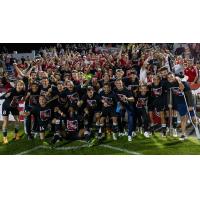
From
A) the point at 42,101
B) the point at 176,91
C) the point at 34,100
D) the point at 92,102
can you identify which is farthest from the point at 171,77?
the point at 34,100

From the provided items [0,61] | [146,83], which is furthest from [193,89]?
[0,61]

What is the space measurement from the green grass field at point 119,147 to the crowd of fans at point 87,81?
0.53 feet

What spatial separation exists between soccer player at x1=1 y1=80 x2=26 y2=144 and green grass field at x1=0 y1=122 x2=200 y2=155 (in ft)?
0.95

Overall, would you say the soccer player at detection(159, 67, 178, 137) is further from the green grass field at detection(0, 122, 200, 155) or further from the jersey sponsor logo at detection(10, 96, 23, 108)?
the jersey sponsor logo at detection(10, 96, 23, 108)

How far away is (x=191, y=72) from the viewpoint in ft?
23.9

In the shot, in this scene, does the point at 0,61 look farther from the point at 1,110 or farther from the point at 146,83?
the point at 146,83

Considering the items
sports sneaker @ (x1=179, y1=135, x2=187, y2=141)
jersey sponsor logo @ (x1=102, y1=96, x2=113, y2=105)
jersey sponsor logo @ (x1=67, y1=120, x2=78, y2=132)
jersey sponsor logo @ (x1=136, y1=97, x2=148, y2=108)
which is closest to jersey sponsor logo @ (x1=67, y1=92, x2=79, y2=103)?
jersey sponsor logo @ (x1=67, y1=120, x2=78, y2=132)

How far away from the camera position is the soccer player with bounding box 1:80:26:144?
296 inches

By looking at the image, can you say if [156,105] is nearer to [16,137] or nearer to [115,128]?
[115,128]

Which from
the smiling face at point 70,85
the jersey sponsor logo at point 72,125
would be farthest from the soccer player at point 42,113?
the smiling face at point 70,85

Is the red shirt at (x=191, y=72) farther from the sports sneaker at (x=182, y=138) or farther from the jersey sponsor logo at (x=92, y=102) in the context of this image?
the jersey sponsor logo at (x=92, y=102)

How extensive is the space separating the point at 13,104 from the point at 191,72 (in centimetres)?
333

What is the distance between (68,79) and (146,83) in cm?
144

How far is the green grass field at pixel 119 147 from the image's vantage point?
23.3 ft
